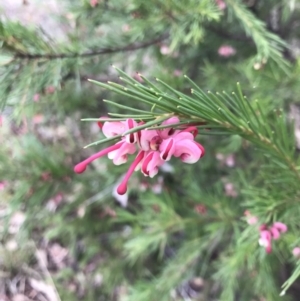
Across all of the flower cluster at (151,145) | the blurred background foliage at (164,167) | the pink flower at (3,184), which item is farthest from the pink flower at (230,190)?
the flower cluster at (151,145)

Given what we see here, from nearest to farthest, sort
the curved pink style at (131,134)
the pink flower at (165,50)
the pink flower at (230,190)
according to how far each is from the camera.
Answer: the curved pink style at (131,134) → the pink flower at (165,50) → the pink flower at (230,190)

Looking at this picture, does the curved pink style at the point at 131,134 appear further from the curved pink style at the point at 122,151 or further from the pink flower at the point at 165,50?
the pink flower at the point at 165,50

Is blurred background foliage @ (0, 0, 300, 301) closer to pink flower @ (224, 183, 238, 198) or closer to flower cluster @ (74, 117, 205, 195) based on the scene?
pink flower @ (224, 183, 238, 198)

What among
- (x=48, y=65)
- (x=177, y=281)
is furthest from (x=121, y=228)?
(x=48, y=65)

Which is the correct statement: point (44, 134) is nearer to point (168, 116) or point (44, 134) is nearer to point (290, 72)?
point (290, 72)

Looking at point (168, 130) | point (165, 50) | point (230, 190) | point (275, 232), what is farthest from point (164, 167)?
point (168, 130)

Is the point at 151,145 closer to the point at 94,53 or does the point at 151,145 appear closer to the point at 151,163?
the point at 151,163

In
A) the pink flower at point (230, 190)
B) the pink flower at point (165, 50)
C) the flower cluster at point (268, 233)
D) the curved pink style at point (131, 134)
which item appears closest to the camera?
the curved pink style at point (131, 134)
